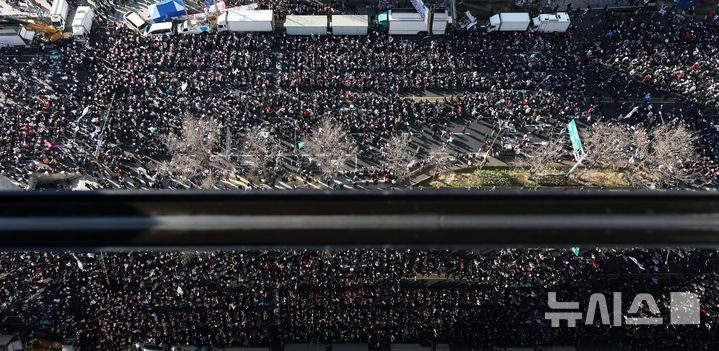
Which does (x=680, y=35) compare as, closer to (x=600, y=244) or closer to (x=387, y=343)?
(x=600, y=244)

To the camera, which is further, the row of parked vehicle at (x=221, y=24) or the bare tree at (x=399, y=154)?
the row of parked vehicle at (x=221, y=24)

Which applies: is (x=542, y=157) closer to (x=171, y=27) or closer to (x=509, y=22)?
(x=509, y=22)

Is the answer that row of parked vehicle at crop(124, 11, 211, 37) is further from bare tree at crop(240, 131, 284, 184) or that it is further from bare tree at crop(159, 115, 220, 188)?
bare tree at crop(240, 131, 284, 184)

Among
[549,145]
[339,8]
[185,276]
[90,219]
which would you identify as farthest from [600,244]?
[339,8]

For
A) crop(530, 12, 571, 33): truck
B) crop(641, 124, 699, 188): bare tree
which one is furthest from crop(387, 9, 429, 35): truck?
crop(641, 124, 699, 188): bare tree

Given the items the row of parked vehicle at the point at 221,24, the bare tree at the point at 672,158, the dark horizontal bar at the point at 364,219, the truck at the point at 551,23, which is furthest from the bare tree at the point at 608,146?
the row of parked vehicle at the point at 221,24

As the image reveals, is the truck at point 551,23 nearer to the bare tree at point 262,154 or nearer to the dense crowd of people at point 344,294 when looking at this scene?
the dense crowd of people at point 344,294
